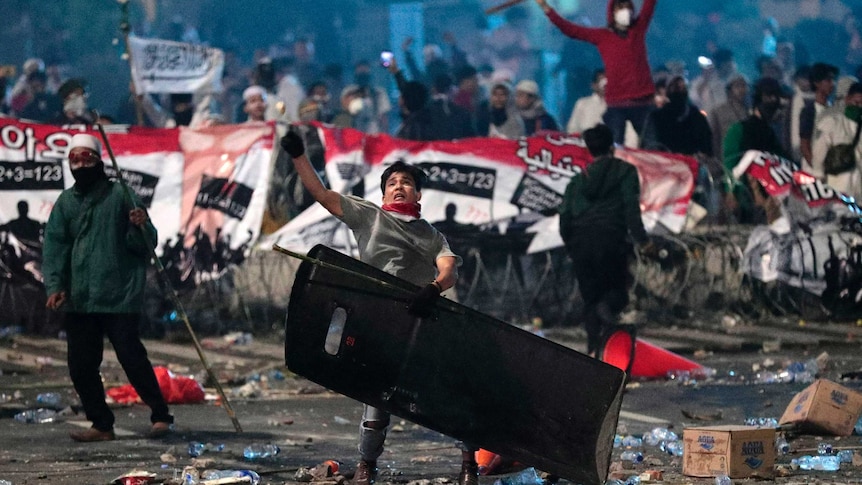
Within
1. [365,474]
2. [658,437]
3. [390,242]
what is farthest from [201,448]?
[658,437]

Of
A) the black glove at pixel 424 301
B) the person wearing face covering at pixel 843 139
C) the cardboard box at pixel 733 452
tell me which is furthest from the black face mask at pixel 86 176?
the person wearing face covering at pixel 843 139

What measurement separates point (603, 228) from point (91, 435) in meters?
4.22

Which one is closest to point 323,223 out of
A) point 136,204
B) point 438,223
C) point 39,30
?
point 438,223

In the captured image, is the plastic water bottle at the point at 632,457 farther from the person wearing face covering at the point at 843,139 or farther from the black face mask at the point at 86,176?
the person wearing face covering at the point at 843,139

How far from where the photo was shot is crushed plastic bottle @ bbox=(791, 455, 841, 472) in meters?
8.60

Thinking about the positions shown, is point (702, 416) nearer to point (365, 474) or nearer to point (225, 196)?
point (365, 474)

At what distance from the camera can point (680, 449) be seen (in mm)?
9367

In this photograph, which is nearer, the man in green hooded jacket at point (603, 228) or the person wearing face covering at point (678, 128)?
the man in green hooded jacket at point (603, 228)

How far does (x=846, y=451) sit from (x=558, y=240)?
6185mm

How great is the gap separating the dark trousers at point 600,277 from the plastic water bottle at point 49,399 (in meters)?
3.87

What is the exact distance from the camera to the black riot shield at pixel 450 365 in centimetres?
775

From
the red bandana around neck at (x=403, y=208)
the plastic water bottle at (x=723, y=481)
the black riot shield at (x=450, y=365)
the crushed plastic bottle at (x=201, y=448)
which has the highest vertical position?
the red bandana around neck at (x=403, y=208)

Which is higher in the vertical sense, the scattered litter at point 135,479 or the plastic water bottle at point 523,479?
the plastic water bottle at point 523,479

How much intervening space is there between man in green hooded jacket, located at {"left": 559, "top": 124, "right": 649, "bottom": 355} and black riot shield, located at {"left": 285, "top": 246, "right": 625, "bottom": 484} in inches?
179
